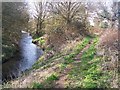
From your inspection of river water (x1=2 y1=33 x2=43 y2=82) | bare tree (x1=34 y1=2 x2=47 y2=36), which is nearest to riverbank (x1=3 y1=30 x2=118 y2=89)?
river water (x1=2 y1=33 x2=43 y2=82)

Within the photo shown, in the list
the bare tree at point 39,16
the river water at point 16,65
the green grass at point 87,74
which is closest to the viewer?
the green grass at point 87,74

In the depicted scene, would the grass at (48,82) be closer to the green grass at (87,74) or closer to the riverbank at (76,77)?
the riverbank at (76,77)

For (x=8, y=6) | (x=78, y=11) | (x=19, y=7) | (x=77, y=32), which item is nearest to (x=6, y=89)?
(x=8, y=6)

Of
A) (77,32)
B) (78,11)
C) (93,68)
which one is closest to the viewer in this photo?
(93,68)

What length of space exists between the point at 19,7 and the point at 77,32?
7.91 metres

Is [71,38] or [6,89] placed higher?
[71,38]

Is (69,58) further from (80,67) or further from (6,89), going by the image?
(6,89)

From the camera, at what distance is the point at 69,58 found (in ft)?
49.2

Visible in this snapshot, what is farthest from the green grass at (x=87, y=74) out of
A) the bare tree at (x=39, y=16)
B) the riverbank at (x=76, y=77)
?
the bare tree at (x=39, y=16)

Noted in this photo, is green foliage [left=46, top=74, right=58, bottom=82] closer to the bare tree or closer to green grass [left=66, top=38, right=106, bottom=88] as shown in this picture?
green grass [left=66, top=38, right=106, bottom=88]

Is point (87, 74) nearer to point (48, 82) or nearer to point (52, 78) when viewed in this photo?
point (52, 78)

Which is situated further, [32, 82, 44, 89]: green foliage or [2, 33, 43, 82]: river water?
[2, 33, 43, 82]: river water

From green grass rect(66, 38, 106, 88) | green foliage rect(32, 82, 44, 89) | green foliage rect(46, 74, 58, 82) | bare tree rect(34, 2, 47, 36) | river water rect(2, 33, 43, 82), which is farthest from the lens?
bare tree rect(34, 2, 47, 36)

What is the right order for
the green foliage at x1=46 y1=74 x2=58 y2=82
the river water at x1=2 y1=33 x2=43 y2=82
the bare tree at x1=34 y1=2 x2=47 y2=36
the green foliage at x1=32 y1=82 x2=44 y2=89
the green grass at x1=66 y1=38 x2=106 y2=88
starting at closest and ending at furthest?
the green grass at x1=66 y1=38 x2=106 y2=88 < the green foliage at x1=32 y1=82 x2=44 y2=89 < the green foliage at x1=46 y1=74 x2=58 y2=82 < the river water at x1=2 y1=33 x2=43 y2=82 < the bare tree at x1=34 y1=2 x2=47 y2=36
